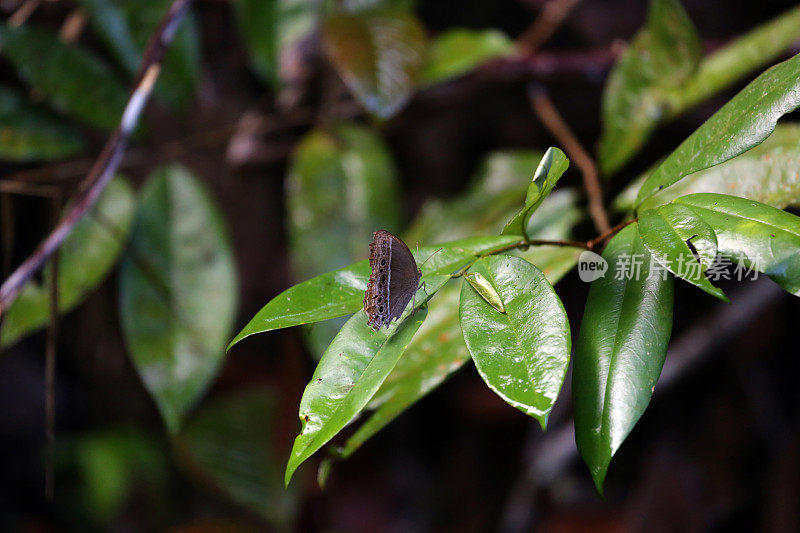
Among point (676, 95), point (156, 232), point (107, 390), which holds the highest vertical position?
point (156, 232)

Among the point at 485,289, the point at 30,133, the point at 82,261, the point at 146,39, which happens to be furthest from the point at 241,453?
the point at 485,289

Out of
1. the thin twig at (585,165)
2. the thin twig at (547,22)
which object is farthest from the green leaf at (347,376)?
the thin twig at (547,22)

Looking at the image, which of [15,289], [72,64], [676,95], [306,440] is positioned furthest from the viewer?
[72,64]

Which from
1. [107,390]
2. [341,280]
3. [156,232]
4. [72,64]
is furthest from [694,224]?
[107,390]

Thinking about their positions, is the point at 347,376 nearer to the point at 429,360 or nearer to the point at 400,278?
the point at 400,278

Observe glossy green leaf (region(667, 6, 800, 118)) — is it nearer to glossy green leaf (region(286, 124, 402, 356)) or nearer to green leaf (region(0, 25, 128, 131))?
glossy green leaf (region(286, 124, 402, 356))

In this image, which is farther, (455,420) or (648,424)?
(455,420)

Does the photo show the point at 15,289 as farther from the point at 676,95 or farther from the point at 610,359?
the point at 676,95
